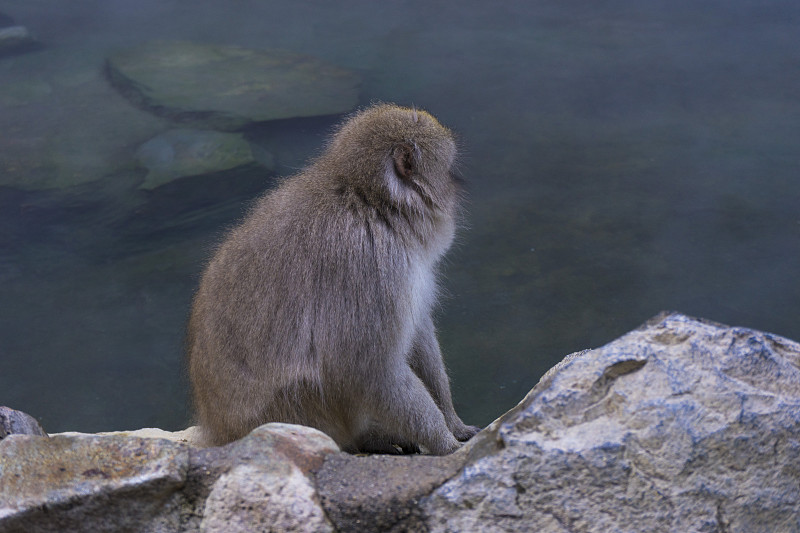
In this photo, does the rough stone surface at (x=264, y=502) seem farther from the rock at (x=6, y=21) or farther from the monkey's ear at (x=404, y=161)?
the rock at (x=6, y=21)

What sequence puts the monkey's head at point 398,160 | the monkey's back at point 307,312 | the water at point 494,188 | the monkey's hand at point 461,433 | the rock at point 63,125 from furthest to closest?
1. the rock at point 63,125
2. the water at point 494,188
3. the monkey's hand at point 461,433
4. the monkey's head at point 398,160
5. the monkey's back at point 307,312

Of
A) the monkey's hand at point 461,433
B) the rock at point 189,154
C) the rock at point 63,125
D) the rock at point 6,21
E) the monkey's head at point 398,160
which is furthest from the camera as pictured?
the rock at point 6,21

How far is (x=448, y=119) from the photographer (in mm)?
7297

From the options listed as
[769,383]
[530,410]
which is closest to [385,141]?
[530,410]

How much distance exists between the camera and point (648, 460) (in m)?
1.74

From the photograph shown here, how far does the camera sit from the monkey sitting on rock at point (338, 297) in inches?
104

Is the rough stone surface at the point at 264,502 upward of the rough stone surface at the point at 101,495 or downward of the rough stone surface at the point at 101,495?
upward

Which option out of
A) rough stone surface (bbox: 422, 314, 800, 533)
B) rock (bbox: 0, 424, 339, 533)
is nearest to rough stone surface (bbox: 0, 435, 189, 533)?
rock (bbox: 0, 424, 339, 533)

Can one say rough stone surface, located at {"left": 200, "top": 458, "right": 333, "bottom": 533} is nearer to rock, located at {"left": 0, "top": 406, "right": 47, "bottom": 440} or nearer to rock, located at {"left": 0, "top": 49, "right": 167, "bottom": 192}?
rock, located at {"left": 0, "top": 406, "right": 47, "bottom": 440}

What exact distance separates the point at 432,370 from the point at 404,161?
866 mm

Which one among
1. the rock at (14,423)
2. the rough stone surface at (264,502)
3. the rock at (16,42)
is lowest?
the rock at (16,42)

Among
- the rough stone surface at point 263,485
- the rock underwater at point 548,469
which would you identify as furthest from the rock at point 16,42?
the rough stone surface at point 263,485

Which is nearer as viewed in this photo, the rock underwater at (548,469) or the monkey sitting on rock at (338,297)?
the rock underwater at (548,469)

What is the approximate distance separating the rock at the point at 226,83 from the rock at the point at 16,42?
1231mm
